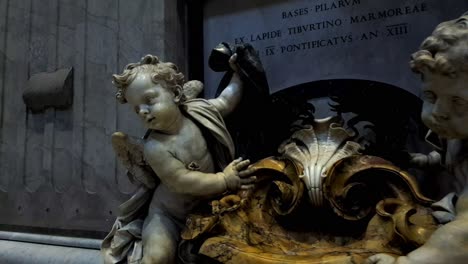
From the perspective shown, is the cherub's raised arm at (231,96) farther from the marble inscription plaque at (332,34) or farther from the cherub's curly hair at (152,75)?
the marble inscription plaque at (332,34)

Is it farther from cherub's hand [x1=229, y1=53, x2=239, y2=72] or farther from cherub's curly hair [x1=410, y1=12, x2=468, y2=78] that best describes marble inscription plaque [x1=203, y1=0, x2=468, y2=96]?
cherub's curly hair [x1=410, y1=12, x2=468, y2=78]

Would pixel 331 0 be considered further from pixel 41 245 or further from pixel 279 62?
pixel 41 245

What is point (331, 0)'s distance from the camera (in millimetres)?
1863

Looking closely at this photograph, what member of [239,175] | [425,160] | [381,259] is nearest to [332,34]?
[425,160]

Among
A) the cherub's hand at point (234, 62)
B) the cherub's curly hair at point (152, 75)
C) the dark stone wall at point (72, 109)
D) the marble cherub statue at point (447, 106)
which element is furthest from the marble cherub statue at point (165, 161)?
the dark stone wall at point (72, 109)

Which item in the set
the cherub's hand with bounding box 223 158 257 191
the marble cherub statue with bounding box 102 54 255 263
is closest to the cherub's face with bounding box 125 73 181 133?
the marble cherub statue with bounding box 102 54 255 263

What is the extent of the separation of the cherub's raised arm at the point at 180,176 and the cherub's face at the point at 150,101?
76 millimetres

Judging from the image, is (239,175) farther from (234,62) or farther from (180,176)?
(234,62)

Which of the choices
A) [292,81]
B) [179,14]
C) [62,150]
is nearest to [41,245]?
[62,150]

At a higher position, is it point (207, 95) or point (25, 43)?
point (25, 43)

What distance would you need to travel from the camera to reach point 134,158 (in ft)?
4.59

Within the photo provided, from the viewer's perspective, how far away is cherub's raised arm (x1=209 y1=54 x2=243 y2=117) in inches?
58.9

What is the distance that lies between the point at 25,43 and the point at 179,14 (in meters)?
1.02

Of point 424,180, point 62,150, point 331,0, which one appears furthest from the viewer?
point 62,150
